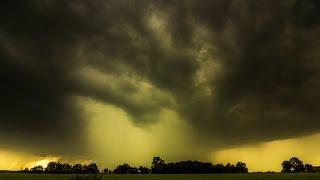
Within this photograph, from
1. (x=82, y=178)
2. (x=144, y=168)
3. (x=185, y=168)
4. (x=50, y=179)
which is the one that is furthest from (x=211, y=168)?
(x=82, y=178)

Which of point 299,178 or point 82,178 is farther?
point 299,178

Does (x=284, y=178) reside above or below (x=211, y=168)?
below

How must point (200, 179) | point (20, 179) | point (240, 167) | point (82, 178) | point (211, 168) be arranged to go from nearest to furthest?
point (82, 178) → point (20, 179) → point (200, 179) → point (211, 168) → point (240, 167)

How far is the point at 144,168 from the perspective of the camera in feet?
622

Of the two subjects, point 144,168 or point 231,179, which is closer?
point 231,179

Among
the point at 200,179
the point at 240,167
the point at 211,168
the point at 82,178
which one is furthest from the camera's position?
the point at 240,167

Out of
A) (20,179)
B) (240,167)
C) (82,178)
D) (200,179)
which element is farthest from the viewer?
(240,167)

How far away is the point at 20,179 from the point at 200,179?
145 ft

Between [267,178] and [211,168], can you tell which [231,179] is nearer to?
[267,178]

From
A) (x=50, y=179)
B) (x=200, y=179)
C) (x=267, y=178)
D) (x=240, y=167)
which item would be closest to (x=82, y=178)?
(x=50, y=179)

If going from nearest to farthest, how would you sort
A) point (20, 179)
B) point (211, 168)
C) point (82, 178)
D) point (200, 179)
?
point (82, 178) < point (20, 179) < point (200, 179) < point (211, 168)

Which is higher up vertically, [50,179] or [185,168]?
[185,168]

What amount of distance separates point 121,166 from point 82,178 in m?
137

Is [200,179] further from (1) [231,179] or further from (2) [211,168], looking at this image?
(2) [211,168]
